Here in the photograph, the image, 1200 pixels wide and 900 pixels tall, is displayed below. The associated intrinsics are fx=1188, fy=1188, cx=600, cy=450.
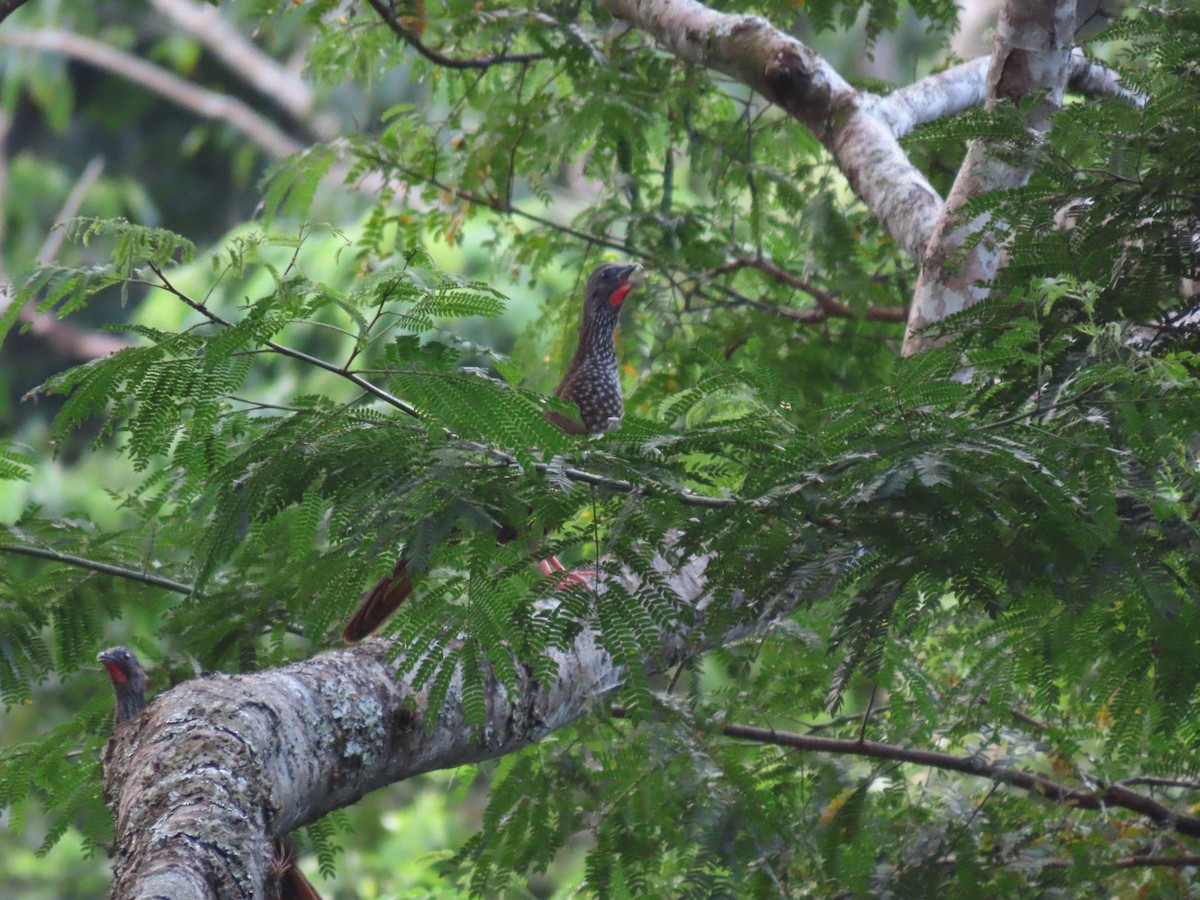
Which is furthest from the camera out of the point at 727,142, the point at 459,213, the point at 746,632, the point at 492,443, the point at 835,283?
the point at 459,213

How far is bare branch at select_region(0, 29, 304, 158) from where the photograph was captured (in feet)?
48.8

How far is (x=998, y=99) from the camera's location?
2906 mm

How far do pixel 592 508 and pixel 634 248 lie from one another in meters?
2.68

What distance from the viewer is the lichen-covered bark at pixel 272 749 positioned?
1.48 meters

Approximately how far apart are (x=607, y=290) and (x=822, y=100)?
111 centimetres

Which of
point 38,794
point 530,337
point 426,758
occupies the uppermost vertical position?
point 530,337

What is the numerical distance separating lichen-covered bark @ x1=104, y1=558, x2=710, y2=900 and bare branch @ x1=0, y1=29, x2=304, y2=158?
45.7ft

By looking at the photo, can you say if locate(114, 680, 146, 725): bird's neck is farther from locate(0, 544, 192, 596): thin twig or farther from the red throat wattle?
the red throat wattle

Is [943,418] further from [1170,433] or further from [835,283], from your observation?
[835,283]

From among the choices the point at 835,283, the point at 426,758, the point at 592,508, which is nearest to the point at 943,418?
the point at 592,508

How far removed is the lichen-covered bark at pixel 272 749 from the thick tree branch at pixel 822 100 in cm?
157

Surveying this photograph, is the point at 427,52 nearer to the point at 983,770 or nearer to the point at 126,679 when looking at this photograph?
the point at 126,679

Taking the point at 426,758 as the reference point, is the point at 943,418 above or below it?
above

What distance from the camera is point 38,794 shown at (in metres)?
3.28
